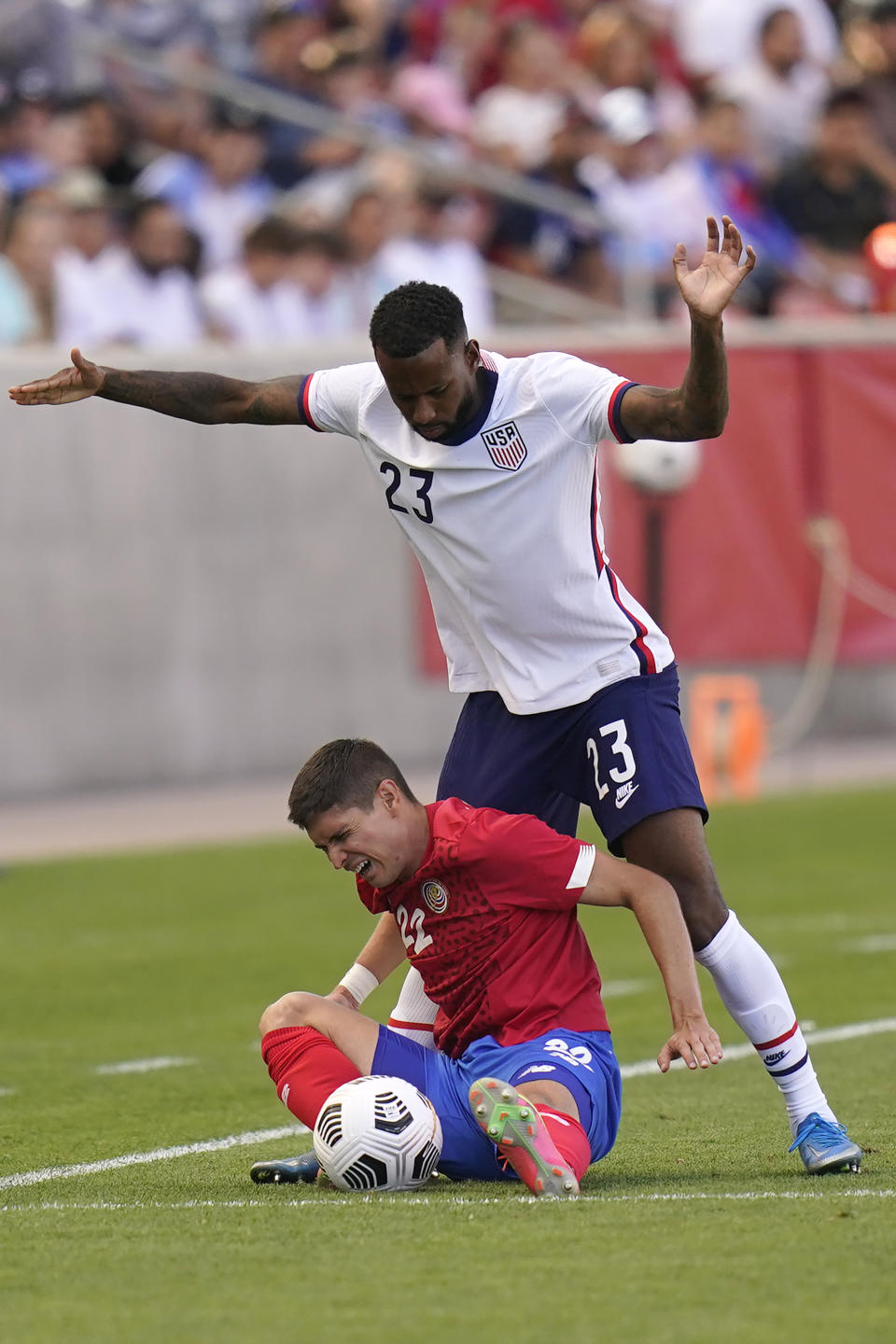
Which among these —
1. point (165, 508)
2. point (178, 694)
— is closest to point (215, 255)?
point (165, 508)

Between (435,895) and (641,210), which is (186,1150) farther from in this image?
(641,210)

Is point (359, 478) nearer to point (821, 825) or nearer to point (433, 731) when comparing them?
point (433, 731)

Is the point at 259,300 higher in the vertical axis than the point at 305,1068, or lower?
higher

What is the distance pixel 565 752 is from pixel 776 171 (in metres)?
13.3

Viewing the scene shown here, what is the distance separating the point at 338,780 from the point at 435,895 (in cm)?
36

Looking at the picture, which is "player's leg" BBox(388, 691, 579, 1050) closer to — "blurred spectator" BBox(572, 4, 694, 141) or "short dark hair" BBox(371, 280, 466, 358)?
"short dark hair" BBox(371, 280, 466, 358)

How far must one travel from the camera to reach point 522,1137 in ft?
15.0

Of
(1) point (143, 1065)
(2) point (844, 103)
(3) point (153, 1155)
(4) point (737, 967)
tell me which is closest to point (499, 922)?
(4) point (737, 967)

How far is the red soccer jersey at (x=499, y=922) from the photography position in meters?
4.93

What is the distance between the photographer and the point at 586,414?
500 centimetres

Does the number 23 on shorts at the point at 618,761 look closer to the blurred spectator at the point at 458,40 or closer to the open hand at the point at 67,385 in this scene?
the open hand at the point at 67,385

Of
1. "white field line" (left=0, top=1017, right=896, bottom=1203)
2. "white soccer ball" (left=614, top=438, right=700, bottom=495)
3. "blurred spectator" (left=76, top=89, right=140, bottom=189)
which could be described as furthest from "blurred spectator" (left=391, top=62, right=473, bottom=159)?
"white field line" (left=0, top=1017, right=896, bottom=1203)

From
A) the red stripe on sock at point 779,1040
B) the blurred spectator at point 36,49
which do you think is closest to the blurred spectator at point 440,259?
the blurred spectator at point 36,49

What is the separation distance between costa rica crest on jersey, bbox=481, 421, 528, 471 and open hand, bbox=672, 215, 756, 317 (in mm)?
531
